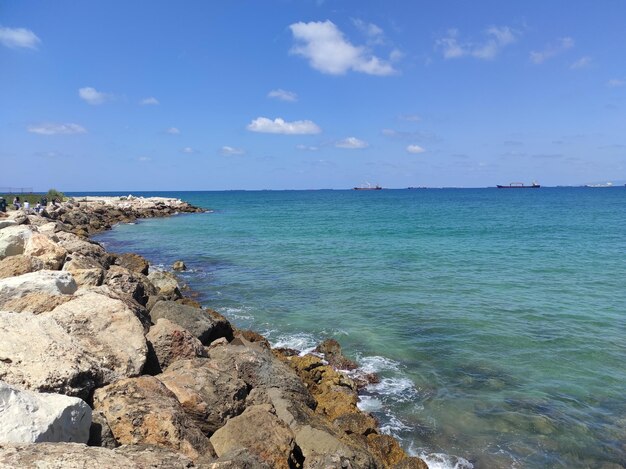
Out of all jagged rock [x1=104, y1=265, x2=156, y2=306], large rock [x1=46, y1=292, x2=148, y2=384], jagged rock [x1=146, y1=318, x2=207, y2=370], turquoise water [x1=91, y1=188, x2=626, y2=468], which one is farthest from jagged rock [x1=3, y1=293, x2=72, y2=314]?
turquoise water [x1=91, y1=188, x2=626, y2=468]

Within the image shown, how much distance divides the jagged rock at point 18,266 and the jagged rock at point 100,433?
332 inches

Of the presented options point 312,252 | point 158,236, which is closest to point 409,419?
point 312,252

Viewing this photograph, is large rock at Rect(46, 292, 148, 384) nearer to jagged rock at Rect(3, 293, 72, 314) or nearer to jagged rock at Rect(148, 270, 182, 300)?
jagged rock at Rect(3, 293, 72, 314)

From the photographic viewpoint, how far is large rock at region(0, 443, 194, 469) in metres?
4.16

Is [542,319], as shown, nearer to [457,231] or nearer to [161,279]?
[161,279]

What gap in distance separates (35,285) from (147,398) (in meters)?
5.79

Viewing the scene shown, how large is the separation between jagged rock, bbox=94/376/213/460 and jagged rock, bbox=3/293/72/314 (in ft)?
11.3

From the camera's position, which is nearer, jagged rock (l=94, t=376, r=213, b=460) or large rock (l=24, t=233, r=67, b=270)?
jagged rock (l=94, t=376, r=213, b=460)

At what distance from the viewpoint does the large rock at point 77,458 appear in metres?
4.16

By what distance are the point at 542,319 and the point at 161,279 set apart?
1639 centimetres

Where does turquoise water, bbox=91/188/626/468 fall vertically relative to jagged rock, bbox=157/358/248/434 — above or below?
below

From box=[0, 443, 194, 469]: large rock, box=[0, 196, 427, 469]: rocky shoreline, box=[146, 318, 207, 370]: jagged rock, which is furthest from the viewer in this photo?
box=[146, 318, 207, 370]: jagged rock

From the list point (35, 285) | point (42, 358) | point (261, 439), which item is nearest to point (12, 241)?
point (35, 285)

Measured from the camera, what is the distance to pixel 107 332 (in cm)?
831
